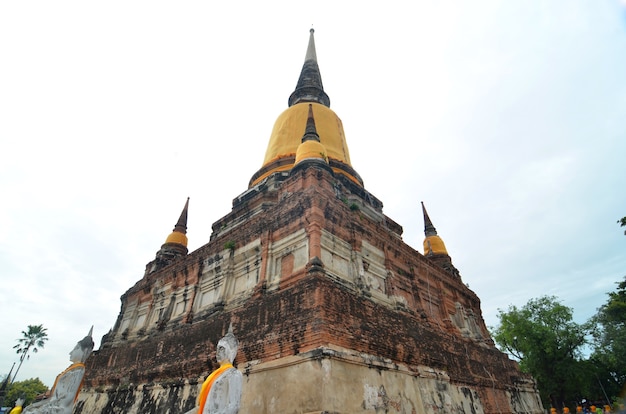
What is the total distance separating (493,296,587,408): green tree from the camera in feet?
92.6

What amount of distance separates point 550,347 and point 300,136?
90.0ft

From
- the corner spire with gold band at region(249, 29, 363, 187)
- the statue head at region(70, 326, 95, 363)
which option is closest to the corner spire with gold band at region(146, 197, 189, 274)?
the corner spire with gold band at region(249, 29, 363, 187)

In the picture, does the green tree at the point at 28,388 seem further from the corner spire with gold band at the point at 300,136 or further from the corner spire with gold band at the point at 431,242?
the corner spire with gold band at the point at 431,242

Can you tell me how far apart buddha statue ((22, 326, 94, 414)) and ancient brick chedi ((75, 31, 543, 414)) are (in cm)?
272

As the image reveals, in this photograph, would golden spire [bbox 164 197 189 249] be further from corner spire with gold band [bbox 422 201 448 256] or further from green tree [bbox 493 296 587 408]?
green tree [bbox 493 296 587 408]

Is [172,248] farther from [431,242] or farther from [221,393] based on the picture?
[221,393]

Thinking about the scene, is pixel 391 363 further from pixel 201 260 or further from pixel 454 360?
pixel 201 260

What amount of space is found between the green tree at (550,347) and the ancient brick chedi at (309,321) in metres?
16.3

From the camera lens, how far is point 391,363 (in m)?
8.52

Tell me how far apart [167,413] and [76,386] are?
2.80 metres

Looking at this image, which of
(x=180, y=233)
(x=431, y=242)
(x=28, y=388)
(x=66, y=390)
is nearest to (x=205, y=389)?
(x=66, y=390)

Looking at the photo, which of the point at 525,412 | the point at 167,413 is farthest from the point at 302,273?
the point at 525,412

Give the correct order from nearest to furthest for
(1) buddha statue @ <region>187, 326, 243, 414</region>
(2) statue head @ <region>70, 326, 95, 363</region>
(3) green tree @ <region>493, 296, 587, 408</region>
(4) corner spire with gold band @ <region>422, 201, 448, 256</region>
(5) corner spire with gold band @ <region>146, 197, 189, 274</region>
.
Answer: (1) buddha statue @ <region>187, 326, 243, 414</region>, (2) statue head @ <region>70, 326, 95, 363</region>, (5) corner spire with gold band @ <region>146, 197, 189, 274</region>, (4) corner spire with gold band @ <region>422, 201, 448, 256</region>, (3) green tree @ <region>493, 296, 587, 408</region>

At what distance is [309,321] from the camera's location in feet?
25.1
